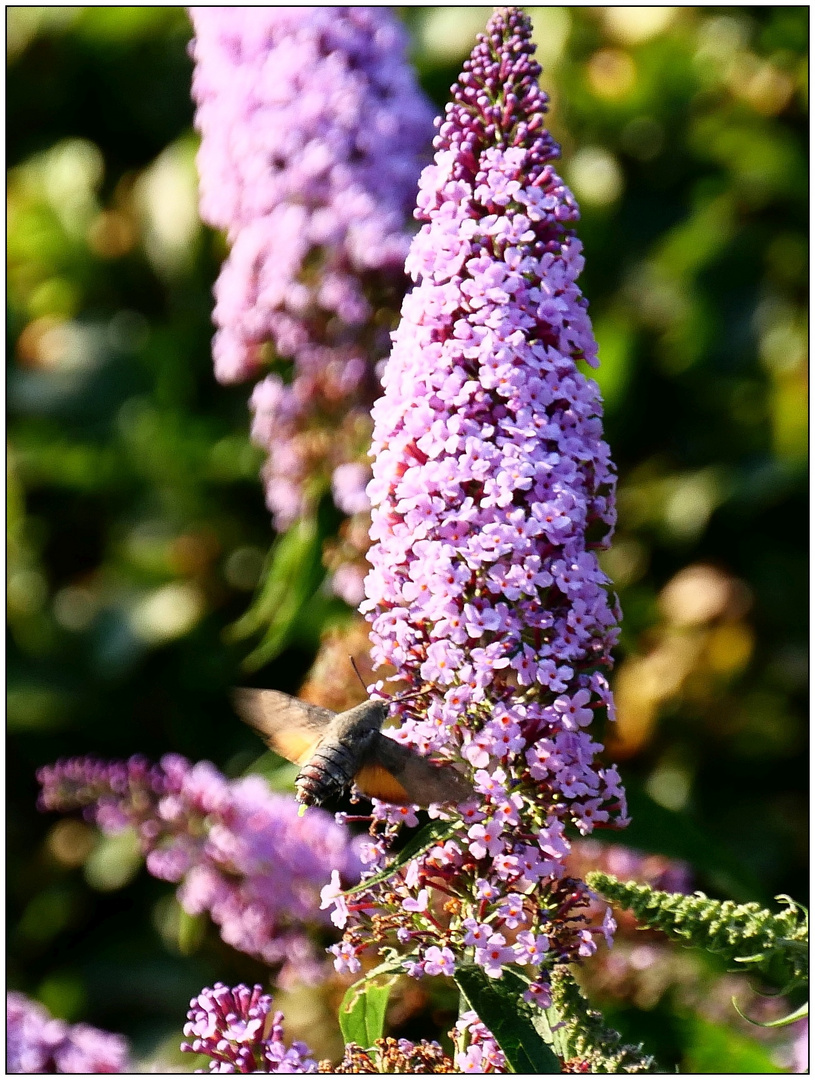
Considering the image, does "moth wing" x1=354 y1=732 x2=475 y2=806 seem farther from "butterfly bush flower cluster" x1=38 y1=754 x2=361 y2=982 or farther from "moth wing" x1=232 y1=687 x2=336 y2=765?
"butterfly bush flower cluster" x1=38 y1=754 x2=361 y2=982

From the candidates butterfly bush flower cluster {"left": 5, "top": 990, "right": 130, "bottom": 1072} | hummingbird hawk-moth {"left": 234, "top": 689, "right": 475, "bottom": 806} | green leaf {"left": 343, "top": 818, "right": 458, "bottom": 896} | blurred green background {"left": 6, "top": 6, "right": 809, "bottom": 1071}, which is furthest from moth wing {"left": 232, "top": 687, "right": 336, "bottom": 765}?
blurred green background {"left": 6, "top": 6, "right": 809, "bottom": 1071}

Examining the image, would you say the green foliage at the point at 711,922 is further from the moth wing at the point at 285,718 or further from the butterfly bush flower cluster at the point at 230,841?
the butterfly bush flower cluster at the point at 230,841

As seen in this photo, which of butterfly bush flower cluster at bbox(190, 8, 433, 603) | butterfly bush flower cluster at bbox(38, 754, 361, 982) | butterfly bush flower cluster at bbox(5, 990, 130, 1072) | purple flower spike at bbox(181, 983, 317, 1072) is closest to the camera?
purple flower spike at bbox(181, 983, 317, 1072)

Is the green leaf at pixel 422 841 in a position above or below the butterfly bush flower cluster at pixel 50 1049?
above

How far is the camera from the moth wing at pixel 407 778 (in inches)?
61.0

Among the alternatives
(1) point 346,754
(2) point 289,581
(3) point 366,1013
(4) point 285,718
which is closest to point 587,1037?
(3) point 366,1013

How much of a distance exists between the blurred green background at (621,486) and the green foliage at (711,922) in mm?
2460

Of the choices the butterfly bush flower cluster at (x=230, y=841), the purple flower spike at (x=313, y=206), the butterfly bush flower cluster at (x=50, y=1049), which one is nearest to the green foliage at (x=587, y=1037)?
the butterfly bush flower cluster at (x=230, y=841)

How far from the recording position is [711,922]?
4.56 feet

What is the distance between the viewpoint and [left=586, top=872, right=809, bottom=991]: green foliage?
4.55 feet

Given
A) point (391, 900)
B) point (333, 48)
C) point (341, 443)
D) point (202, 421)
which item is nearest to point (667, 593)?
point (202, 421)

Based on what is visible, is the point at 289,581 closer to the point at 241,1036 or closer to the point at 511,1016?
the point at 241,1036

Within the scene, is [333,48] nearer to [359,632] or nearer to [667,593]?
[359,632]

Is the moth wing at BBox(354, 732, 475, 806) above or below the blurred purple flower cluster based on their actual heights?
above
